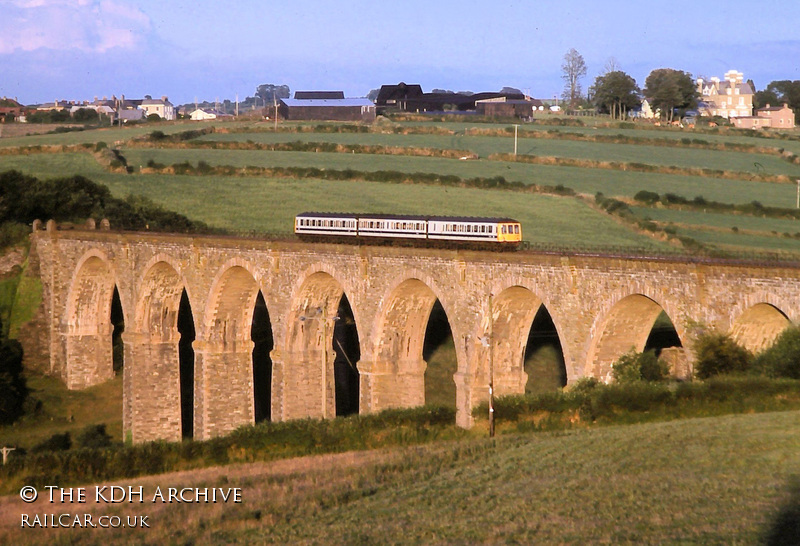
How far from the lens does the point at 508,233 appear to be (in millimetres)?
42688

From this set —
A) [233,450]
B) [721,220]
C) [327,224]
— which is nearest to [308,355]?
[327,224]

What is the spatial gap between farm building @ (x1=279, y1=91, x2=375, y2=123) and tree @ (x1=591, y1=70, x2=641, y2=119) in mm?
25481

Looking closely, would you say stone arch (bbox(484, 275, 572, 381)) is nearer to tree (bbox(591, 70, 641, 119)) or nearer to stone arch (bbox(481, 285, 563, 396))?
stone arch (bbox(481, 285, 563, 396))

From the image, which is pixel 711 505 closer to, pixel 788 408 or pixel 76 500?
pixel 788 408

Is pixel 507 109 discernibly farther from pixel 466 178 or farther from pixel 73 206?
pixel 73 206

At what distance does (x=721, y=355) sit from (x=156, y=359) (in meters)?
34.3

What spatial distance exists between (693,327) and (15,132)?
93.3 metres

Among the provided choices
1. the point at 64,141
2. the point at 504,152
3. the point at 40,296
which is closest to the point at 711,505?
the point at 40,296

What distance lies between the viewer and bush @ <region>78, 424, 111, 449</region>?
56.6 meters

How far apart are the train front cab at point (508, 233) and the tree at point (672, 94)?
77.2 m

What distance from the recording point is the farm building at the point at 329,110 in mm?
114375

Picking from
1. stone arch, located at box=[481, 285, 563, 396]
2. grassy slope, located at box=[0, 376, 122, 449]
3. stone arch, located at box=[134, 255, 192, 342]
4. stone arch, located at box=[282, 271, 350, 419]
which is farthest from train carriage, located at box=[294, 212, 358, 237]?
grassy slope, located at box=[0, 376, 122, 449]

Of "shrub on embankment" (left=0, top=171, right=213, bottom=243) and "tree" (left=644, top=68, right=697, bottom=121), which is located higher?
"tree" (left=644, top=68, right=697, bottom=121)

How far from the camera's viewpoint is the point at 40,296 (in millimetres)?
69125
